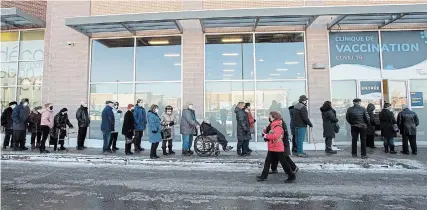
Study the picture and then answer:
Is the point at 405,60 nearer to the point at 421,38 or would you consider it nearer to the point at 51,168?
the point at 421,38

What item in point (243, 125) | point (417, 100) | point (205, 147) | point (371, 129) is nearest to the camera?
point (243, 125)

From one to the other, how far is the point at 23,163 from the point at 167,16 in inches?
273

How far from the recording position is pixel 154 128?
9.68 m

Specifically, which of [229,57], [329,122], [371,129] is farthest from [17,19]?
[371,129]

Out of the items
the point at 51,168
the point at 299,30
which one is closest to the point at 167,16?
the point at 299,30

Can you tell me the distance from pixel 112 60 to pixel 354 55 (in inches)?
416

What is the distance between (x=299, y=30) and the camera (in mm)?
13492

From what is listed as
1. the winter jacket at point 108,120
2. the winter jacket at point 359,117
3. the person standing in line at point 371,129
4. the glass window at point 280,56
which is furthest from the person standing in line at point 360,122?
the winter jacket at point 108,120

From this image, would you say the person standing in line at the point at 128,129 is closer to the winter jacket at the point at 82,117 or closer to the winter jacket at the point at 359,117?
the winter jacket at the point at 82,117

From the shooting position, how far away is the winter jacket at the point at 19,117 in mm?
11172

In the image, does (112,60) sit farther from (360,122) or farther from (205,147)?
(360,122)

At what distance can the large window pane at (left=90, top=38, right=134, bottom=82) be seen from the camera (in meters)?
14.1

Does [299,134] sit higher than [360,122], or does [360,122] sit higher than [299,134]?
[360,122]

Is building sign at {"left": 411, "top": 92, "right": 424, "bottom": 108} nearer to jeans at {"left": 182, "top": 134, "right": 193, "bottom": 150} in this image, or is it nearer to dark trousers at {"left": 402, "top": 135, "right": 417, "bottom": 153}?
dark trousers at {"left": 402, "top": 135, "right": 417, "bottom": 153}
